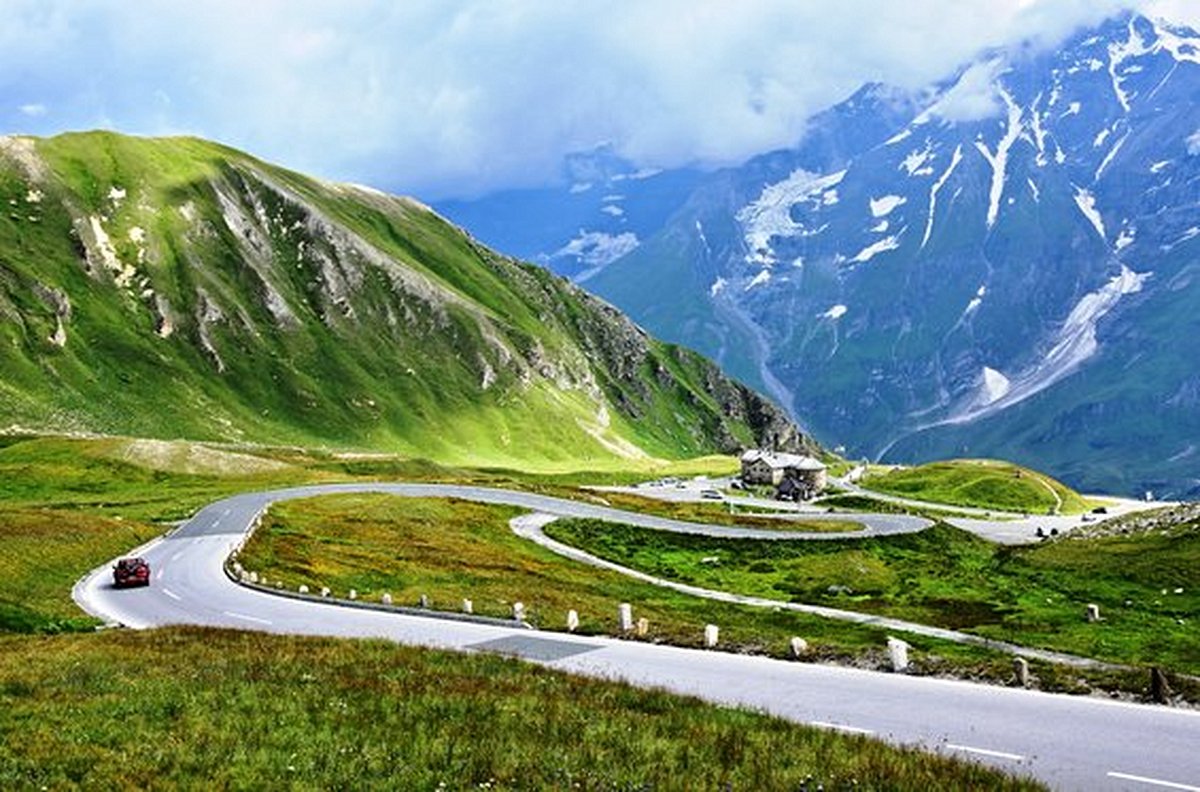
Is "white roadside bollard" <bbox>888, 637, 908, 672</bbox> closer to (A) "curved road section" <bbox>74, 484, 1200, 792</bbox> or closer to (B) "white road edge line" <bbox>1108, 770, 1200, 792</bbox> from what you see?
(A) "curved road section" <bbox>74, 484, 1200, 792</bbox>

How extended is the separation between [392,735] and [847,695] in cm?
1336

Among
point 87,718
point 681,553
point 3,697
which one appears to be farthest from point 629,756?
point 681,553

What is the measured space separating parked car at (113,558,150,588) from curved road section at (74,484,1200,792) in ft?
7.52

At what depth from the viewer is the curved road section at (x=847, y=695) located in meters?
19.8

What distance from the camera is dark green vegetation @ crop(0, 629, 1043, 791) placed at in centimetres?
1702

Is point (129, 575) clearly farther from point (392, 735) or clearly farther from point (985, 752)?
point (985, 752)

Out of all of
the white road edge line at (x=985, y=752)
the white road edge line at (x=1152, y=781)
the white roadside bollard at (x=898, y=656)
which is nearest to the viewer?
the white road edge line at (x=1152, y=781)

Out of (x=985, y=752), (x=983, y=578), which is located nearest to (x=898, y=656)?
(x=985, y=752)

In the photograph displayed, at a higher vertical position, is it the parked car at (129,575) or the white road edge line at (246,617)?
the parked car at (129,575)

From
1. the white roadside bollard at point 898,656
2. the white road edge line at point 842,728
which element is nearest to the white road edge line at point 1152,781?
the white road edge line at point 842,728

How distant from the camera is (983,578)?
315 feet

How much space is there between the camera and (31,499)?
121 m

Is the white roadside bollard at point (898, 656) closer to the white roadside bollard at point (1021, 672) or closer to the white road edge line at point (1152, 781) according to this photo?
the white roadside bollard at point (1021, 672)

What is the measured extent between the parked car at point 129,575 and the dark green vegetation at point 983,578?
4799 cm
